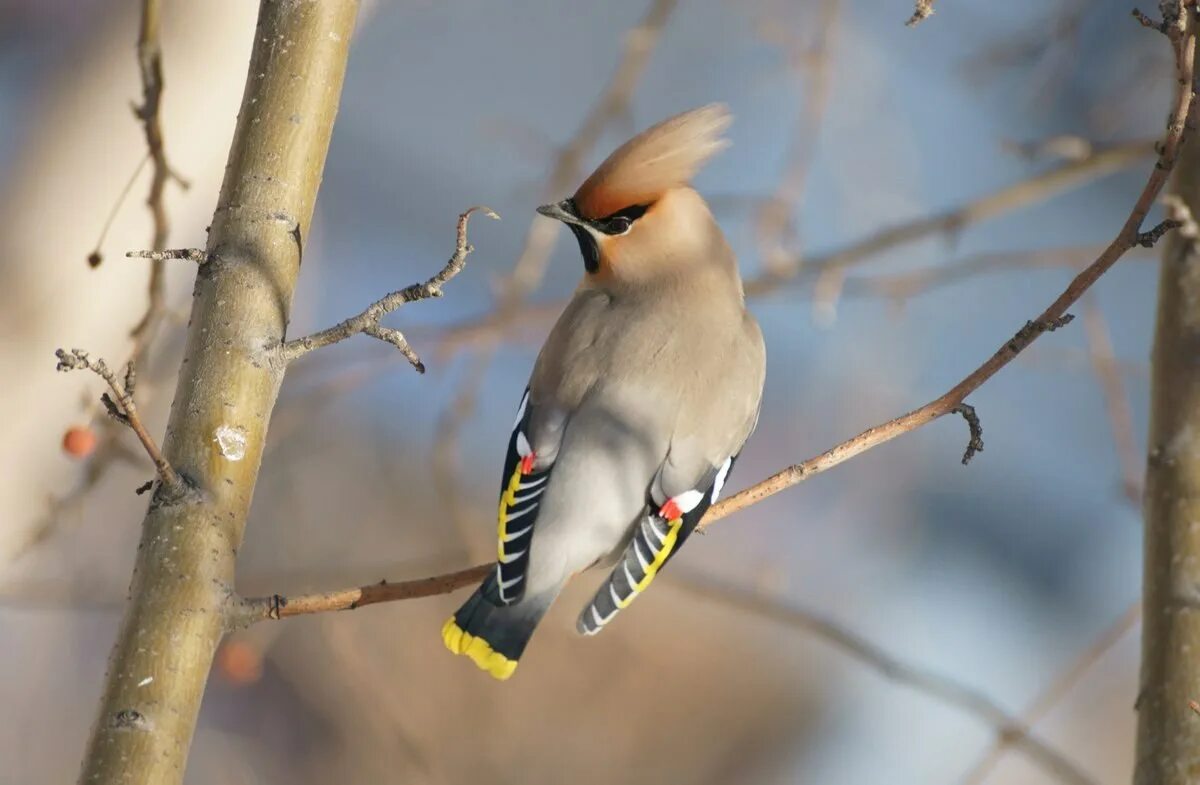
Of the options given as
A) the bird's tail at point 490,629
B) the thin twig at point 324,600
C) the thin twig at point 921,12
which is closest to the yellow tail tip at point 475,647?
the bird's tail at point 490,629

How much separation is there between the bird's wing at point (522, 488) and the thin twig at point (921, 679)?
0.27 meters

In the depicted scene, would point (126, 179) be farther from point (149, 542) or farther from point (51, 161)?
point (149, 542)

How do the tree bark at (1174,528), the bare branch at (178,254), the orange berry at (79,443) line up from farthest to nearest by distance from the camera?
the orange berry at (79,443), the tree bark at (1174,528), the bare branch at (178,254)

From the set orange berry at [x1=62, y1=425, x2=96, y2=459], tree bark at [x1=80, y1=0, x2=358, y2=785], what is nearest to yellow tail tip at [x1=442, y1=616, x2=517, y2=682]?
tree bark at [x1=80, y1=0, x2=358, y2=785]

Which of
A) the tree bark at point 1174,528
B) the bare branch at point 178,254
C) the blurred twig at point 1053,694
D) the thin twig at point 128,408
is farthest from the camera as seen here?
the blurred twig at point 1053,694

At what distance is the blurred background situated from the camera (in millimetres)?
2838

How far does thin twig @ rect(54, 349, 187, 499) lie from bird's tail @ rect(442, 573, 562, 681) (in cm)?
68

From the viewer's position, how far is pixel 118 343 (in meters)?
2.91

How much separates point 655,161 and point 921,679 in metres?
Result: 0.92

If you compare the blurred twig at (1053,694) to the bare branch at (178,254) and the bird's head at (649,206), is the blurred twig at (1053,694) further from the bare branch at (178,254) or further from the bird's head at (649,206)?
the bare branch at (178,254)

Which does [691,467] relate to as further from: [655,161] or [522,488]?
[655,161]

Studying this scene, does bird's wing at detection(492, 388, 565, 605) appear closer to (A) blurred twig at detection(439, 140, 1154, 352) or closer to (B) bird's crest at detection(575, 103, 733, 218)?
(B) bird's crest at detection(575, 103, 733, 218)

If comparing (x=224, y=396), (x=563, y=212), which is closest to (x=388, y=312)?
(x=224, y=396)

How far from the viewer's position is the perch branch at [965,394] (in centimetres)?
136
